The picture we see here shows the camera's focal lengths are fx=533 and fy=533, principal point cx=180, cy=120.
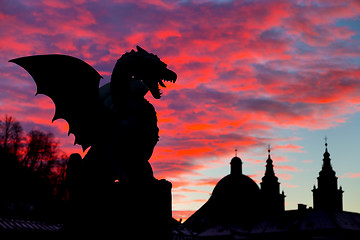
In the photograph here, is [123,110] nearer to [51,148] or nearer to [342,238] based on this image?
[51,148]

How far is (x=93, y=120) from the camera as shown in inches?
292

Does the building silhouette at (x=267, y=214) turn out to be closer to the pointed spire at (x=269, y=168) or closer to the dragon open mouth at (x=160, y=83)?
the pointed spire at (x=269, y=168)

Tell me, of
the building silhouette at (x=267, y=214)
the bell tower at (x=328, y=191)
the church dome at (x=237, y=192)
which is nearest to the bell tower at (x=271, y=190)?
the building silhouette at (x=267, y=214)

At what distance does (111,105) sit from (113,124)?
39cm

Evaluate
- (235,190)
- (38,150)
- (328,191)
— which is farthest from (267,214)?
(38,150)

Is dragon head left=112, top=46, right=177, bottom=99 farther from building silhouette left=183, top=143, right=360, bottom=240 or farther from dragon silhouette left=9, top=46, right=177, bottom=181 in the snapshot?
building silhouette left=183, top=143, right=360, bottom=240

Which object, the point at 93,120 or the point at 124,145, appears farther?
the point at 93,120

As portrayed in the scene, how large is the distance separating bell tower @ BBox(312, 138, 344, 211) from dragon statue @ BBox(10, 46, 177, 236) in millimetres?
89582

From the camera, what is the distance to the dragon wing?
7.54m

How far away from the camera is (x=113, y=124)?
7.30 metres

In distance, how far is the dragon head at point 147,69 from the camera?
7.20 metres

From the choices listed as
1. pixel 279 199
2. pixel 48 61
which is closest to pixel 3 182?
pixel 48 61

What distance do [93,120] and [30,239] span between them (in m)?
8.39

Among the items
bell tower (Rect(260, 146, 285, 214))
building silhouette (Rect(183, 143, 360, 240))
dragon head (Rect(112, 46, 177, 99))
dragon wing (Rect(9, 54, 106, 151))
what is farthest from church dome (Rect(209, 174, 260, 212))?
dragon head (Rect(112, 46, 177, 99))
